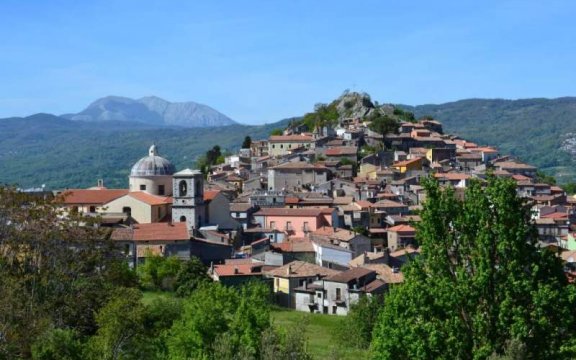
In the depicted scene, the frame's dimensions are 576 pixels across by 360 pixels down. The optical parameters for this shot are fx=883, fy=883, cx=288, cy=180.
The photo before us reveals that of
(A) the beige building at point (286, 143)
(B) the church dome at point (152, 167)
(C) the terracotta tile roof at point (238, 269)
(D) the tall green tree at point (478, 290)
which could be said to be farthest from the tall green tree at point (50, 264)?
(A) the beige building at point (286, 143)

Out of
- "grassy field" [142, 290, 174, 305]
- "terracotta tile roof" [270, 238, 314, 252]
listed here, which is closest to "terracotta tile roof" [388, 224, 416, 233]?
"terracotta tile roof" [270, 238, 314, 252]

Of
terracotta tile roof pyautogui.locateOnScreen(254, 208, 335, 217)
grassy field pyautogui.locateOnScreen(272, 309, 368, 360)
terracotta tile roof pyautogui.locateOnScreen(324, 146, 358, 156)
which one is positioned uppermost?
terracotta tile roof pyautogui.locateOnScreen(324, 146, 358, 156)

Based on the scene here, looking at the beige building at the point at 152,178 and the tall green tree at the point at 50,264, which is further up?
the beige building at the point at 152,178

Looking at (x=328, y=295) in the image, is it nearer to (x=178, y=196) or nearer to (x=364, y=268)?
(x=364, y=268)

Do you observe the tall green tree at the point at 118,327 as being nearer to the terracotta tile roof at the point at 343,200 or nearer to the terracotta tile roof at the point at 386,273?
the terracotta tile roof at the point at 386,273

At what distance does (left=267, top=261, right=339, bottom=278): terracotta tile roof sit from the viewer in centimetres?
5059

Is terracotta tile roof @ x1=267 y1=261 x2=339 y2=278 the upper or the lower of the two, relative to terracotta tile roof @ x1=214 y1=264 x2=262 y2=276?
lower

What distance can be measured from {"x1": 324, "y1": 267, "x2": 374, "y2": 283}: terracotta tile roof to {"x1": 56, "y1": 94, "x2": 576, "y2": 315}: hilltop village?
0.07 metres

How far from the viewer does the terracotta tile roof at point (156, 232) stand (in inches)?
2035

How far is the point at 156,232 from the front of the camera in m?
52.5

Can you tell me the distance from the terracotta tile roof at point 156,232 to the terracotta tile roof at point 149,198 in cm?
438

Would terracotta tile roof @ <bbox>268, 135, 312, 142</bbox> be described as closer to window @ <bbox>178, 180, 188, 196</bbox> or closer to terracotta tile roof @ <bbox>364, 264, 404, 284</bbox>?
window @ <bbox>178, 180, 188, 196</bbox>

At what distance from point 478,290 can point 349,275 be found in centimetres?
3017

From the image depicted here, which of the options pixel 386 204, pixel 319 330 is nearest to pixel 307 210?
pixel 386 204
